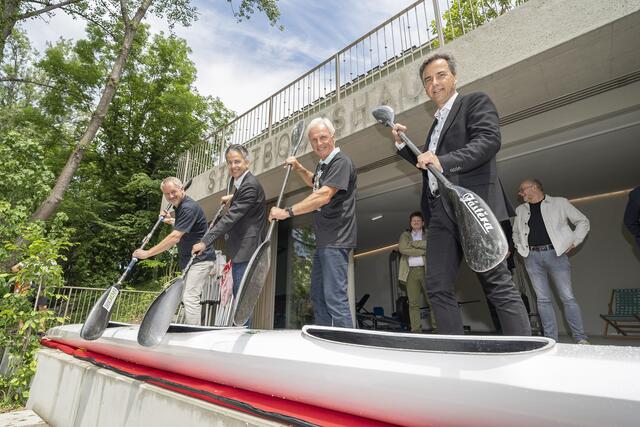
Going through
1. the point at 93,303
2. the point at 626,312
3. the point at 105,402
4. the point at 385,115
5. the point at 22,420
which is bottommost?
the point at 22,420

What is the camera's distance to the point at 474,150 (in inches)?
61.6

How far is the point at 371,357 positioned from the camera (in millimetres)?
1017

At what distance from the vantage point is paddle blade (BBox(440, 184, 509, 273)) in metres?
1.20

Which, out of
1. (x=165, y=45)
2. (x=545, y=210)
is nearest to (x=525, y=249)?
(x=545, y=210)

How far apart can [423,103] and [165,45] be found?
17.6 meters

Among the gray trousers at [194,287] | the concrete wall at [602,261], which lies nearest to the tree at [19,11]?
the gray trousers at [194,287]

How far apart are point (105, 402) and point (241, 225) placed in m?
1.51

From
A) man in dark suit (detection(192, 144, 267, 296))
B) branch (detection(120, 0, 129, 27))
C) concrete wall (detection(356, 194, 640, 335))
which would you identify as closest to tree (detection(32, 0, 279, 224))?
branch (detection(120, 0, 129, 27))

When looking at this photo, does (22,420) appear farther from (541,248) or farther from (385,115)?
(541,248)

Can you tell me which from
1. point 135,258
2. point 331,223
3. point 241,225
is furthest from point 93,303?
point 331,223

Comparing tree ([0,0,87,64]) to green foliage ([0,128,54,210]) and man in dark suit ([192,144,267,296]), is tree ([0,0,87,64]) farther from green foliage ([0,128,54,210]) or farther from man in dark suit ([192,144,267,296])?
man in dark suit ([192,144,267,296])

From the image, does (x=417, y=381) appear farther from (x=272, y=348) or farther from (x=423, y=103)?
(x=423, y=103)

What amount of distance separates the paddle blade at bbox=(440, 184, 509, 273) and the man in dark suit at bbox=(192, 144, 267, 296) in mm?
1805

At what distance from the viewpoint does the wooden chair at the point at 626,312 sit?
20.5 ft
